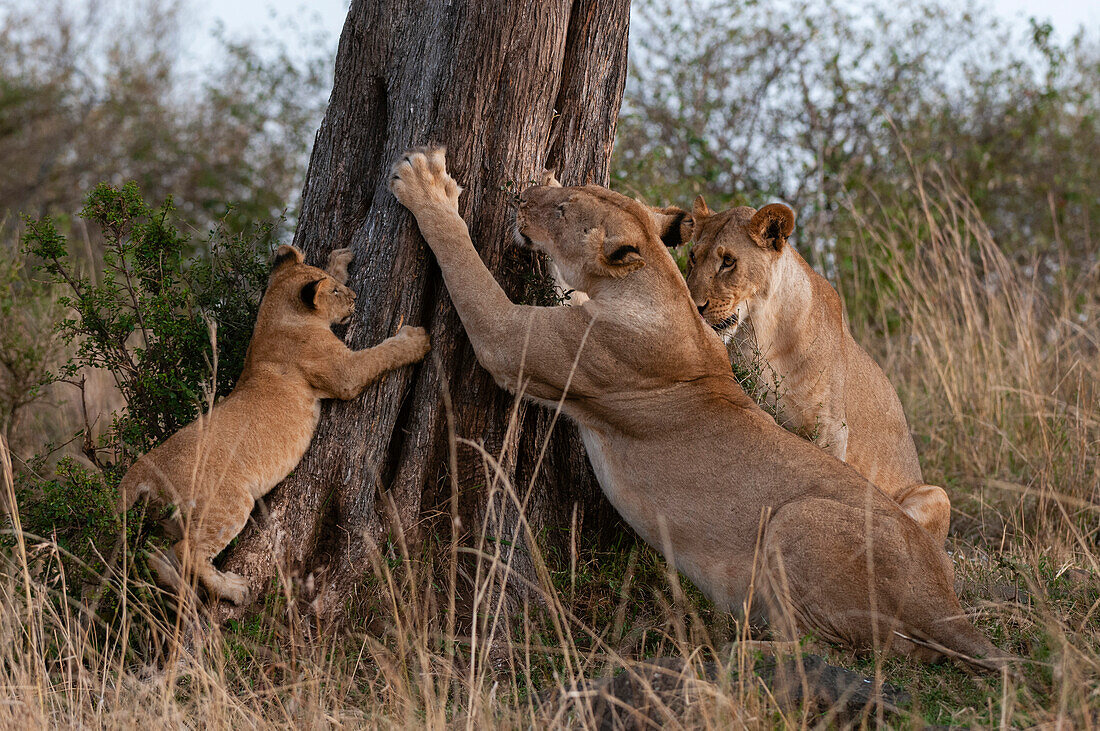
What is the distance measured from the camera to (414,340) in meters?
4.40

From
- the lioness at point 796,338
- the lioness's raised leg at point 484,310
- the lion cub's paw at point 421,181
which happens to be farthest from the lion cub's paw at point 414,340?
the lioness at point 796,338

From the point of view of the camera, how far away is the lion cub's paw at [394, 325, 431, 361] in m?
4.39

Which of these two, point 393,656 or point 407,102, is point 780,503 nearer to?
point 393,656

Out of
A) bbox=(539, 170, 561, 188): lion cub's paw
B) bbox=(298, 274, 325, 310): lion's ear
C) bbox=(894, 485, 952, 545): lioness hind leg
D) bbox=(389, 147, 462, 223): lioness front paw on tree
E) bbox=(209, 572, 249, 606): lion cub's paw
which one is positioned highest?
bbox=(539, 170, 561, 188): lion cub's paw

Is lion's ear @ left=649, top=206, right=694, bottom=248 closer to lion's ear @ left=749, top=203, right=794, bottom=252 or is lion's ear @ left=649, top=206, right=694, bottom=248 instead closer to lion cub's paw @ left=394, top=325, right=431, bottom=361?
lion's ear @ left=749, top=203, right=794, bottom=252

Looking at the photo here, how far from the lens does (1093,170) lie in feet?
41.0

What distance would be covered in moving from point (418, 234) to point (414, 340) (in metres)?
0.46

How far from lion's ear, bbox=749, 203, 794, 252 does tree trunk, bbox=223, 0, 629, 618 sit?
84cm

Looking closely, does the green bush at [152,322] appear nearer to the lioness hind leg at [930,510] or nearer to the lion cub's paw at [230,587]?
the lion cub's paw at [230,587]

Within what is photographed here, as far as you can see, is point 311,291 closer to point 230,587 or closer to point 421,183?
point 421,183

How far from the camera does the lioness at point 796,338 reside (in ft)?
16.3

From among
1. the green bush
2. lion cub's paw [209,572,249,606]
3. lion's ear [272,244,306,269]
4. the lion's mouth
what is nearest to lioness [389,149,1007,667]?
the lion's mouth

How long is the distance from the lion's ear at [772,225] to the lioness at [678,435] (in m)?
0.64

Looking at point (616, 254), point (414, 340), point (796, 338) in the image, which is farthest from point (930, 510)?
point (414, 340)
